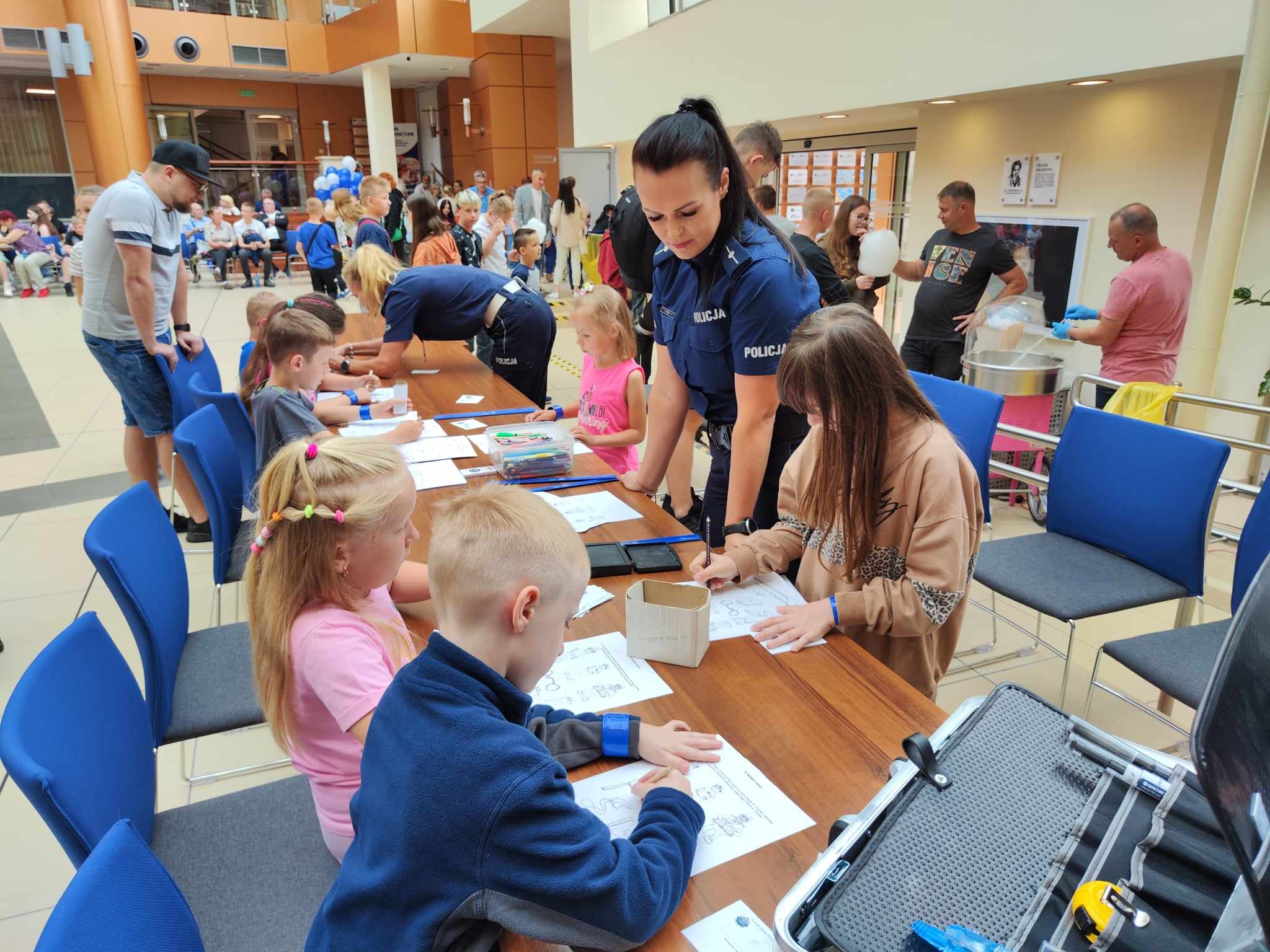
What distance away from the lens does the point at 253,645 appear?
4.31ft

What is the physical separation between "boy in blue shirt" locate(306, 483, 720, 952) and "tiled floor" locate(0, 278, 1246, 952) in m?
1.46

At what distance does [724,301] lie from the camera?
1.96 meters

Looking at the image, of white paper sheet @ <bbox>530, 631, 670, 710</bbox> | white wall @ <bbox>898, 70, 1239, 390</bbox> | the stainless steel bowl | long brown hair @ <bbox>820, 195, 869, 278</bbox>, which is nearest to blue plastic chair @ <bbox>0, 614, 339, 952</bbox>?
white paper sheet @ <bbox>530, 631, 670, 710</bbox>

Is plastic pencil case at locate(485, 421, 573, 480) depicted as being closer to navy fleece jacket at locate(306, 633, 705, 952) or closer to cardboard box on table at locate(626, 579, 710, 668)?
cardboard box on table at locate(626, 579, 710, 668)

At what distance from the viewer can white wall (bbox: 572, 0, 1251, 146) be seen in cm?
356

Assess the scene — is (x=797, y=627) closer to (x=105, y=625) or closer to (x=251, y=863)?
(x=251, y=863)

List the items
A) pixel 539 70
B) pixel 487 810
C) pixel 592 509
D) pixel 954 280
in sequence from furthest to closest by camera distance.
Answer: pixel 539 70
pixel 954 280
pixel 592 509
pixel 487 810

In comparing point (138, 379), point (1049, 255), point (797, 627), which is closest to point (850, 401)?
point (797, 627)

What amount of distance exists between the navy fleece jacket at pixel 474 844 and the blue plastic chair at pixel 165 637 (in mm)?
899

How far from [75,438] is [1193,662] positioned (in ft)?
20.3

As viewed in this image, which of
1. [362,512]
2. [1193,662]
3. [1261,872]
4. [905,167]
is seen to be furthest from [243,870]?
[905,167]

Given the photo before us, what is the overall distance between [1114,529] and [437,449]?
2157 millimetres

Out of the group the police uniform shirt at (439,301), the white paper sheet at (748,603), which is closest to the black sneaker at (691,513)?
the police uniform shirt at (439,301)

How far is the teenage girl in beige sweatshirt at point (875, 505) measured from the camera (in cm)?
148
